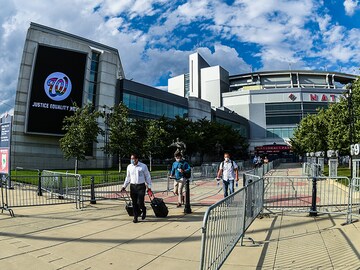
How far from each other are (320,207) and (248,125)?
270 feet

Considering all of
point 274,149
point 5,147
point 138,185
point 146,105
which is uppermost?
point 146,105

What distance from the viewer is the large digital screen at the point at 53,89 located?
3831 cm

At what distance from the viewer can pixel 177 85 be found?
115 meters

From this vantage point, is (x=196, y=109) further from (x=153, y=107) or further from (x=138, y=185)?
(x=138, y=185)

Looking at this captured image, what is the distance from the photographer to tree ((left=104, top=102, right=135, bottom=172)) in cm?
2911

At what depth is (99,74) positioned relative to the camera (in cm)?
4488

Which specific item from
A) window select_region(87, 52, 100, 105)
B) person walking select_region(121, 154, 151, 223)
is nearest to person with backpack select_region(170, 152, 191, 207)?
person walking select_region(121, 154, 151, 223)

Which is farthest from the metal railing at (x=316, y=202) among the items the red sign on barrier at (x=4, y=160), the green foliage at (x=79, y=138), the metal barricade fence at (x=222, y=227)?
the green foliage at (x=79, y=138)

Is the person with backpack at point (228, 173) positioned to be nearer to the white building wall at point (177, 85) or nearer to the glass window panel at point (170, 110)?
the glass window panel at point (170, 110)

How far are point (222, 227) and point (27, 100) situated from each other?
125ft

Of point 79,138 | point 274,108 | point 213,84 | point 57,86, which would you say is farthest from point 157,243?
point 213,84

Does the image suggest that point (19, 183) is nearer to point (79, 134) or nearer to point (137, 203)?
point (79, 134)

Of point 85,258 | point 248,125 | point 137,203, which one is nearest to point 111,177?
point 137,203

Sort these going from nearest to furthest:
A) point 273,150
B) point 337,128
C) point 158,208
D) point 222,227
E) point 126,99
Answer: point 222,227, point 158,208, point 337,128, point 126,99, point 273,150
